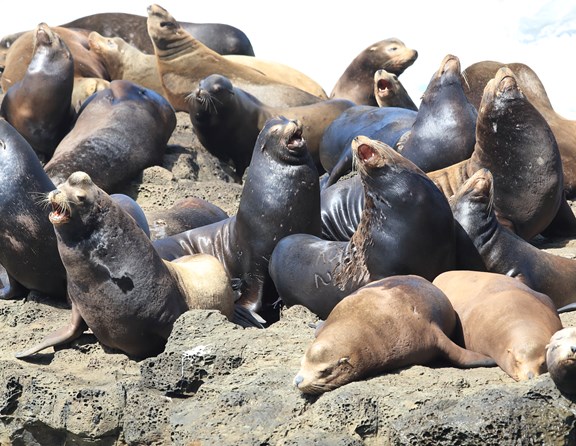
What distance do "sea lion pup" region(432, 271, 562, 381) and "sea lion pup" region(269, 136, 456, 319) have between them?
2.11 feet

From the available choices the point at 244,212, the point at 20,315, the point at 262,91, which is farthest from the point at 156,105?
the point at 20,315

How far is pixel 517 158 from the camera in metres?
9.55

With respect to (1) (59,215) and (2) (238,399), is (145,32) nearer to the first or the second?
(1) (59,215)

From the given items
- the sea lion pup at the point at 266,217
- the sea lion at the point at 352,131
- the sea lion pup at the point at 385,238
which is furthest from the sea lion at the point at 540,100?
the sea lion pup at the point at 385,238

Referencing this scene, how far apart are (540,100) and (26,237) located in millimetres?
5210

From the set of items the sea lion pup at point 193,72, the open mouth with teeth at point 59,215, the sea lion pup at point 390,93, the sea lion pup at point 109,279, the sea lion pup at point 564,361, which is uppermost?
the sea lion pup at point 564,361

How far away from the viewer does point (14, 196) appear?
29.1 ft

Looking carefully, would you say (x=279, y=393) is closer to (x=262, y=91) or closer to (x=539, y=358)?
(x=539, y=358)

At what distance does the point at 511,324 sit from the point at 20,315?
3614 millimetres

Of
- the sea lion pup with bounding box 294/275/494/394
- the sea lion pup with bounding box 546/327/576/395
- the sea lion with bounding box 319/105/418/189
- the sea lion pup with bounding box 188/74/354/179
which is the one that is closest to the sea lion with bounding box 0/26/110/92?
the sea lion pup with bounding box 188/74/354/179

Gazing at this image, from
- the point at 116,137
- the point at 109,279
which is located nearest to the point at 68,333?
the point at 109,279

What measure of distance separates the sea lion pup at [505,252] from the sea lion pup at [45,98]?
19.0 ft

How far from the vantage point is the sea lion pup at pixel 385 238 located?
7719mm

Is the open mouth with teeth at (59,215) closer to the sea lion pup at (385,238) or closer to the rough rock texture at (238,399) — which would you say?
the rough rock texture at (238,399)
